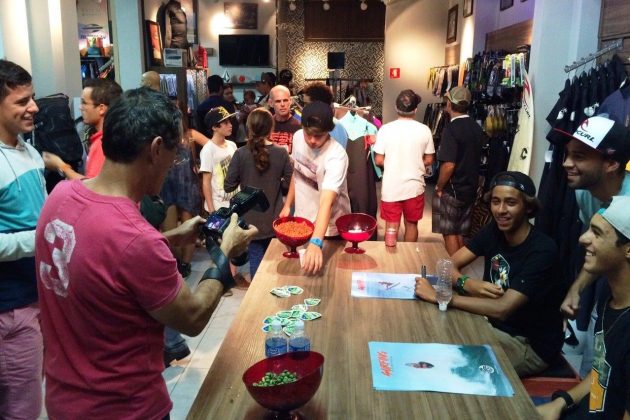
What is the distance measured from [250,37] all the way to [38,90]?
7.02m

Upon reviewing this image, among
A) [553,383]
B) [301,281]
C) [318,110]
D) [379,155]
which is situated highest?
[318,110]

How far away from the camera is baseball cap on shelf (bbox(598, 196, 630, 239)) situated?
1576 mm

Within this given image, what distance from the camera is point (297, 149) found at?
307cm

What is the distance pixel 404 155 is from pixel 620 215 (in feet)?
9.51

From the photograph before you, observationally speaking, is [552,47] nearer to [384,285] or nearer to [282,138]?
[282,138]

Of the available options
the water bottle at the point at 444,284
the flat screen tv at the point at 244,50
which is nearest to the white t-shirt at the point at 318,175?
the water bottle at the point at 444,284

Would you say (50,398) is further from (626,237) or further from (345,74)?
(345,74)

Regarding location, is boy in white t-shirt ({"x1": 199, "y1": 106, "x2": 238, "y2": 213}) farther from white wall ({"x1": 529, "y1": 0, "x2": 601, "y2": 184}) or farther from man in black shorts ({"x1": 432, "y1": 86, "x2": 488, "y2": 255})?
white wall ({"x1": 529, "y1": 0, "x2": 601, "y2": 184})

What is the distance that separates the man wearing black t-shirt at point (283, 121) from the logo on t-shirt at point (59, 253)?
3.02 meters

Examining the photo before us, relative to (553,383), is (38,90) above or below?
above

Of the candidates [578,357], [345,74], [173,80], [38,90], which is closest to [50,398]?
[578,357]

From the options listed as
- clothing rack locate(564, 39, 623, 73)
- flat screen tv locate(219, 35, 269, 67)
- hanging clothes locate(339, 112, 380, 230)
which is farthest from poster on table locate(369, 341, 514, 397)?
flat screen tv locate(219, 35, 269, 67)

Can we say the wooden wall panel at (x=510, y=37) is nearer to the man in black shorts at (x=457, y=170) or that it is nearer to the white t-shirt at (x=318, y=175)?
the man in black shorts at (x=457, y=170)

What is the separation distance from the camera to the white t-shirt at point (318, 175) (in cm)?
280
